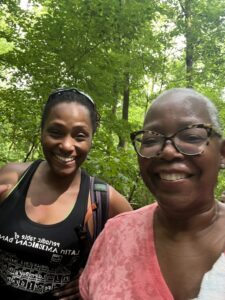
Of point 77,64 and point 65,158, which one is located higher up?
point 77,64

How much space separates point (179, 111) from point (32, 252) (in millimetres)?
1345

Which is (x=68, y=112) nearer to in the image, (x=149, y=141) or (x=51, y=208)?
(x=51, y=208)

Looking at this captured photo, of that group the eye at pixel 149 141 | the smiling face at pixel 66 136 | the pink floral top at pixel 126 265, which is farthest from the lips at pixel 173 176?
the smiling face at pixel 66 136

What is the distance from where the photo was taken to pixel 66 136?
2.46 metres

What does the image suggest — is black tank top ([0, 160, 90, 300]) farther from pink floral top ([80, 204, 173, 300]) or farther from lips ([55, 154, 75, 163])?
pink floral top ([80, 204, 173, 300])

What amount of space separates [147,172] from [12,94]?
16.7 ft

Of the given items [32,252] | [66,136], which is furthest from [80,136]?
[32,252]

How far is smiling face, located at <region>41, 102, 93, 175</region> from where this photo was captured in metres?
2.45

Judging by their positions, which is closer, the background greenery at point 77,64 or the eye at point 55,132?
the eye at point 55,132

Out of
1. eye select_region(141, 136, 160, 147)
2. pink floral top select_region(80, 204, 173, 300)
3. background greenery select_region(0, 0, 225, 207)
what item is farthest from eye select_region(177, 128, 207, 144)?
background greenery select_region(0, 0, 225, 207)

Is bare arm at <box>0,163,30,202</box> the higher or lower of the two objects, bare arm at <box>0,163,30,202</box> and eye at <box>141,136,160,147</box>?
the lower

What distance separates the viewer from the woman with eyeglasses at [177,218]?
4.58ft

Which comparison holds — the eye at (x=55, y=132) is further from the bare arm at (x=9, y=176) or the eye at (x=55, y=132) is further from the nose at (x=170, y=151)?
the nose at (x=170, y=151)

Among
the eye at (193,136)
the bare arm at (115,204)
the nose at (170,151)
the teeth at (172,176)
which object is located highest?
the eye at (193,136)
